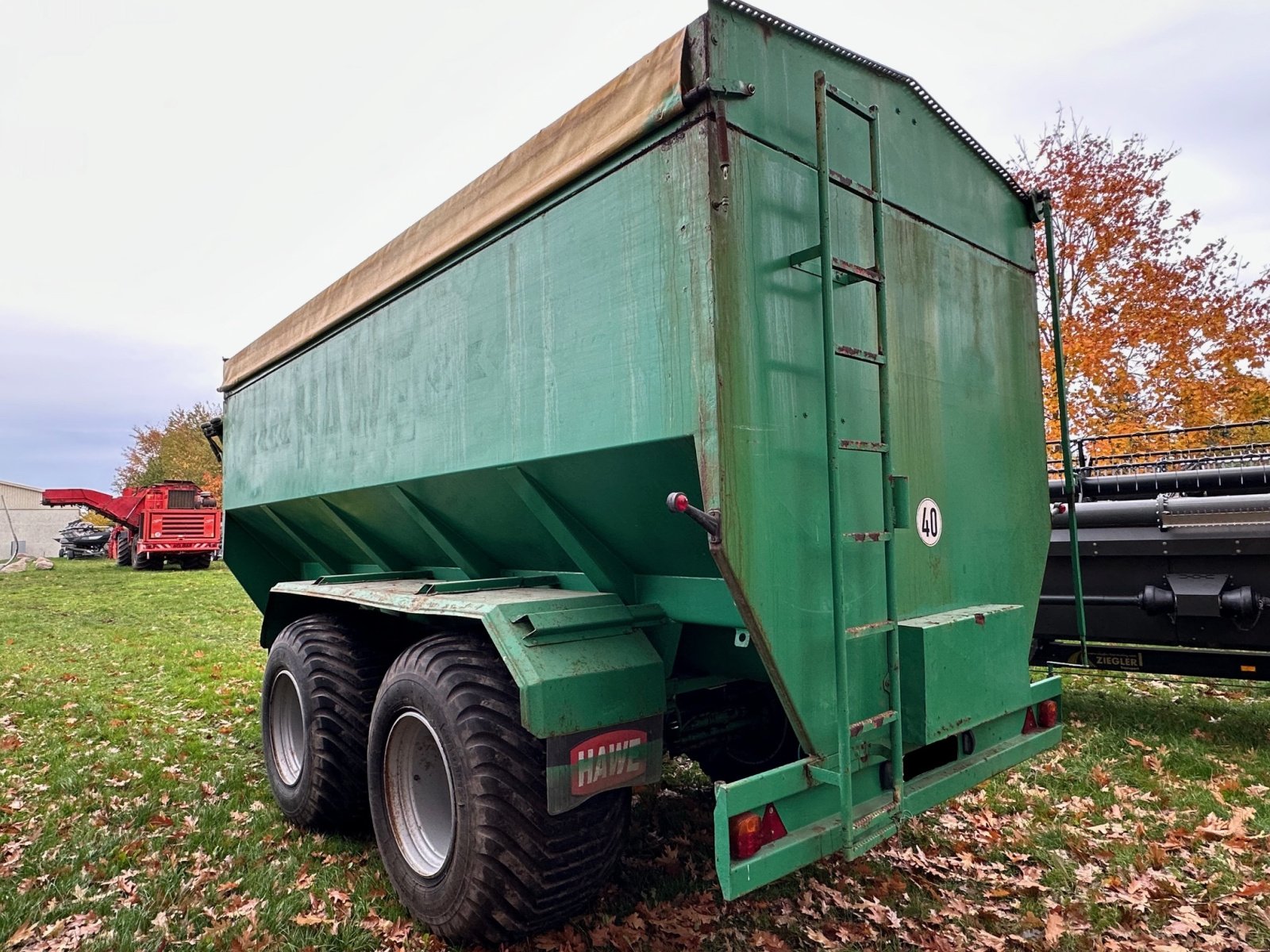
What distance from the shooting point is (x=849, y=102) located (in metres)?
2.92

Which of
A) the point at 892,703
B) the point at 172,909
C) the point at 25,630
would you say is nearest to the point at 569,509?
the point at 892,703

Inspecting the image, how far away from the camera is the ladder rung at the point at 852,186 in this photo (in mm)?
2943

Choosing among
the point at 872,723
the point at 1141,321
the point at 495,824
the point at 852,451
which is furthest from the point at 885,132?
the point at 1141,321

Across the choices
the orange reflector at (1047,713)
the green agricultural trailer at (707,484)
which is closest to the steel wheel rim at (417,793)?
the green agricultural trailer at (707,484)

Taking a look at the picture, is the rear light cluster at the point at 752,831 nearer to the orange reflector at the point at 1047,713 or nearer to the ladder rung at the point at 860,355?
the ladder rung at the point at 860,355

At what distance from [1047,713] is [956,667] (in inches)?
39.6

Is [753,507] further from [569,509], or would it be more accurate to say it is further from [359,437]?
[359,437]

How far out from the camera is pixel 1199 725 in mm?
5809

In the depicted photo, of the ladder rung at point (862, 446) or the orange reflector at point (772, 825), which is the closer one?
the orange reflector at point (772, 825)

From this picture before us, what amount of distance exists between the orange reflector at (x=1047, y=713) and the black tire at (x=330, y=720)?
322cm

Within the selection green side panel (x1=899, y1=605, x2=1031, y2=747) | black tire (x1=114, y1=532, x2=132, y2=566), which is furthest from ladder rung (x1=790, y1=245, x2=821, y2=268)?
black tire (x1=114, y1=532, x2=132, y2=566)

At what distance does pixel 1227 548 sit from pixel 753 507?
4308 mm

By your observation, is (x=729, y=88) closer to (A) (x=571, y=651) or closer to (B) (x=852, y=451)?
(B) (x=852, y=451)

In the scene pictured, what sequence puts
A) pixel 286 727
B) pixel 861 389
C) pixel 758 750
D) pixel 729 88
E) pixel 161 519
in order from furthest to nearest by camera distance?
pixel 161 519 → pixel 286 727 → pixel 758 750 → pixel 861 389 → pixel 729 88
